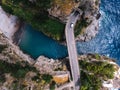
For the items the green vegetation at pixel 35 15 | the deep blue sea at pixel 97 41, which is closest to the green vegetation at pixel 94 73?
the deep blue sea at pixel 97 41

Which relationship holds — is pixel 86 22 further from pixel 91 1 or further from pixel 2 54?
pixel 2 54

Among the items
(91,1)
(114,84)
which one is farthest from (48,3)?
(114,84)

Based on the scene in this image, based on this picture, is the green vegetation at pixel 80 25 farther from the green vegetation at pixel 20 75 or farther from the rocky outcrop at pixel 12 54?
the green vegetation at pixel 20 75

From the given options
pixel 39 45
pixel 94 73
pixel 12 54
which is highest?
pixel 39 45

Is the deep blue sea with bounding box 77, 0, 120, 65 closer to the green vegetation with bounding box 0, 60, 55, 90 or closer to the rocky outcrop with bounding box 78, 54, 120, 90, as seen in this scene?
the rocky outcrop with bounding box 78, 54, 120, 90

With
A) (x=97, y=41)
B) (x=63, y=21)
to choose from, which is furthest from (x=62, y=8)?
(x=97, y=41)

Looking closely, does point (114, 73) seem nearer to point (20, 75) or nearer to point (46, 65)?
point (46, 65)
